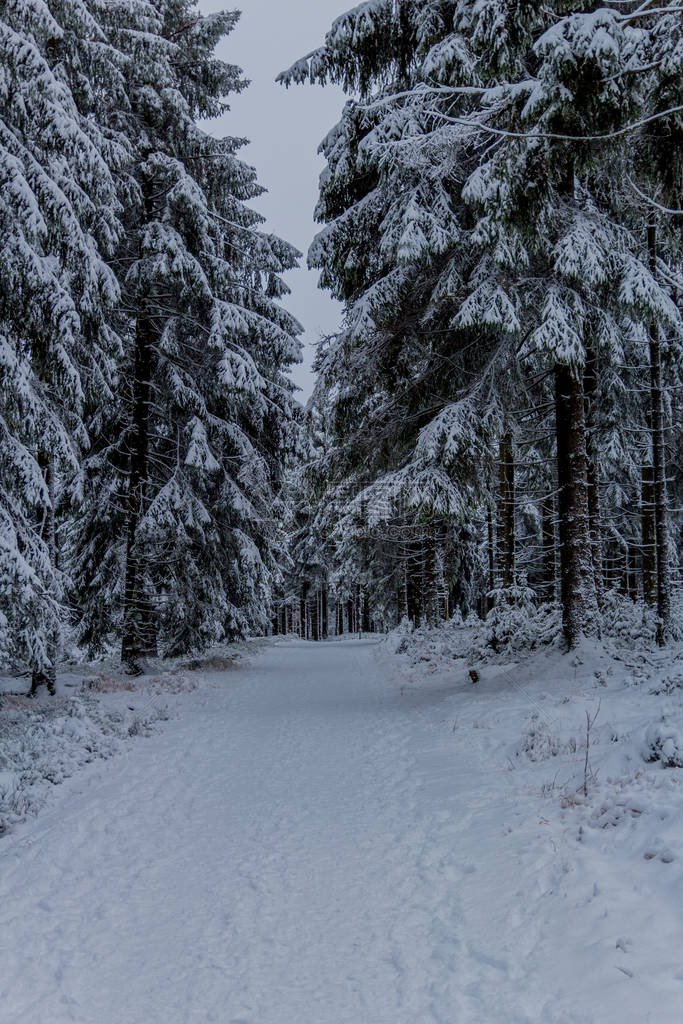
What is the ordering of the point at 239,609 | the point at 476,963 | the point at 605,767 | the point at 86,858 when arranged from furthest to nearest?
1. the point at 239,609
2. the point at 605,767
3. the point at 86,858
4. the point at 476,963

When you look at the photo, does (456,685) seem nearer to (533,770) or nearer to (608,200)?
(533,770)

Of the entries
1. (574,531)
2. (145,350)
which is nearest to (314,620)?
(145,350)

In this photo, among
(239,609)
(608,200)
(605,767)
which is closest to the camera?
(605,767)

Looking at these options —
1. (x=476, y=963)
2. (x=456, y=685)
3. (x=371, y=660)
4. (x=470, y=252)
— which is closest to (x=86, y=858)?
(x=476, y=963)

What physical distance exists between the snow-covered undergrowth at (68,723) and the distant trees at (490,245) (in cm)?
480

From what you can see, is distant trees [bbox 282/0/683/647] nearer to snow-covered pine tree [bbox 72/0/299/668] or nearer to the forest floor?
the forest floor

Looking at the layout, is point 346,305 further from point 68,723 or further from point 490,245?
point 68,723

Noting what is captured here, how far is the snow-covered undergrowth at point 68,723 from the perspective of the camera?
6.64m

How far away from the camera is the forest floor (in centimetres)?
322

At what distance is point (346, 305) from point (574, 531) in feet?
21.8

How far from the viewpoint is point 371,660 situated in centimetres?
2125

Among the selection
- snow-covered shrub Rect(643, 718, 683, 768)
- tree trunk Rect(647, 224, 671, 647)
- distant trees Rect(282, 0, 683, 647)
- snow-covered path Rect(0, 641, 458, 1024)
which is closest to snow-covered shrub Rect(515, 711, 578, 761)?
snow-covered shrub Rect(643, 718, 683, 768)

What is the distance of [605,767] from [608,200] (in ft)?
28.5

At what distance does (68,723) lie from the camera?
866 centimetres
